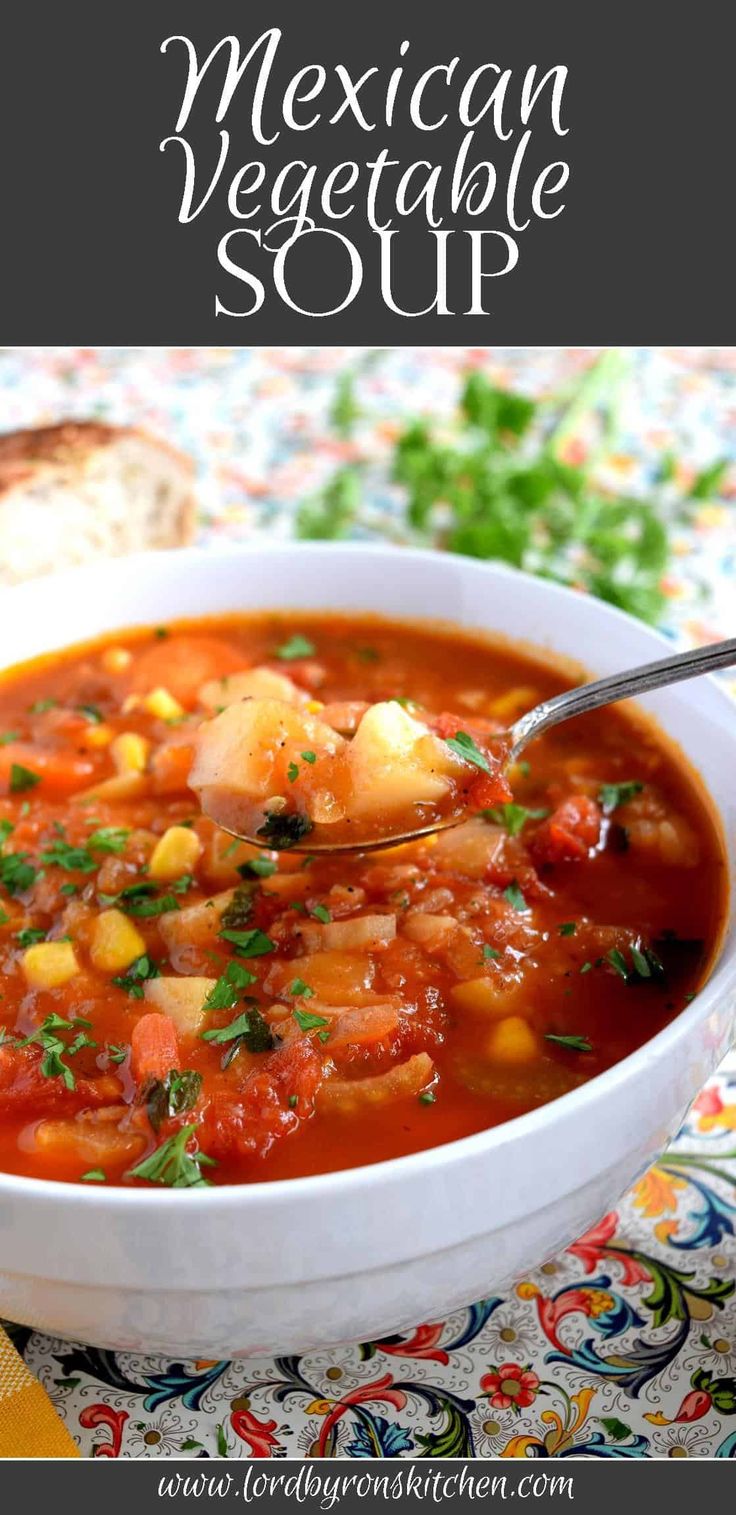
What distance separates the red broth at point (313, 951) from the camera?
9.87 feet

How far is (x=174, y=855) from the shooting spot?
3.70 metres

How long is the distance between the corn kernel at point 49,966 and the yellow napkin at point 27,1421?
791 millimetres

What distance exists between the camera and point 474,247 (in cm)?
544

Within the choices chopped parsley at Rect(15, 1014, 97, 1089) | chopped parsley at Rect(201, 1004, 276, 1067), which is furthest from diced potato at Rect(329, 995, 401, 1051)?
chopped parsley at Rect(15, 1014, 97, 1089)

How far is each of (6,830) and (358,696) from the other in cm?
108

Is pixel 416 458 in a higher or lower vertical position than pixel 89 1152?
higher

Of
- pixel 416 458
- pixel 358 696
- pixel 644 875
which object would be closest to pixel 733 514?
pixel 416 458

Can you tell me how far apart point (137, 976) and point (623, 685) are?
1.35 metres

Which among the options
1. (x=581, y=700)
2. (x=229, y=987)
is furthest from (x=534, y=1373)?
(x=581, y=700)

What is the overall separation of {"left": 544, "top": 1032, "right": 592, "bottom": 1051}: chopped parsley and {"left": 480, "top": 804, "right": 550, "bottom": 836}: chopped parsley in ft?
2.25

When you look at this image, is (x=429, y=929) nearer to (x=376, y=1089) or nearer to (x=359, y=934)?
(x=359, y=934)

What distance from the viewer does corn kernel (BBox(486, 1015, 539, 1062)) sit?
313 centimetres

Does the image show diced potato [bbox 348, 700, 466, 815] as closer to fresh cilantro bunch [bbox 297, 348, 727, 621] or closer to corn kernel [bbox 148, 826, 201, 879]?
corn kernel [bbox 148, 826, 201, 879]

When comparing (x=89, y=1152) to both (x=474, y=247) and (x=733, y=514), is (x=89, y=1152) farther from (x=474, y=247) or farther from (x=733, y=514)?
(x=733, y=514)
